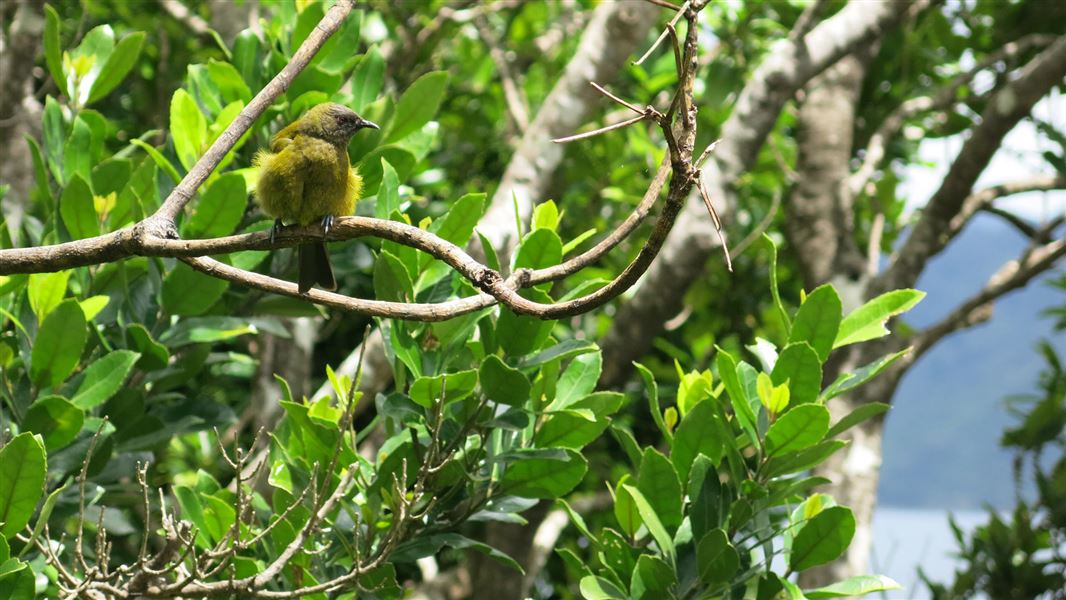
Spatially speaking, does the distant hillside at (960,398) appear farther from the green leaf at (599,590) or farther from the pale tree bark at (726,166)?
the green leaf at (599,590)

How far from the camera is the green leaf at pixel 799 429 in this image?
88.0 inches

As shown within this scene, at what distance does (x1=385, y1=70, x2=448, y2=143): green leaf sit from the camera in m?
3.03

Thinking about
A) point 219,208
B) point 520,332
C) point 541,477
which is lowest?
point 541,477

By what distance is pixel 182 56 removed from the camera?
5.27 metres

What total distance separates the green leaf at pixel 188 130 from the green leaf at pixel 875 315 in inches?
67.2

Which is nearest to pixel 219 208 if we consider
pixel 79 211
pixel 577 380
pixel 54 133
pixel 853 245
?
pixel 79 211

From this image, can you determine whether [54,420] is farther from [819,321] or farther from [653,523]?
[819,321]

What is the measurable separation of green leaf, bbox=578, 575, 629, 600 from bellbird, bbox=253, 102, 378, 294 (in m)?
0.94

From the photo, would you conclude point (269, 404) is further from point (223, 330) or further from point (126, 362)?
point (126, 362)

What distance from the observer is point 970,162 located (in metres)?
4.50

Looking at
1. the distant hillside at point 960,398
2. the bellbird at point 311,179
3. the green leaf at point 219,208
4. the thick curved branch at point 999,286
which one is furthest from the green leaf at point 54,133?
the distant hillside at point 960,398

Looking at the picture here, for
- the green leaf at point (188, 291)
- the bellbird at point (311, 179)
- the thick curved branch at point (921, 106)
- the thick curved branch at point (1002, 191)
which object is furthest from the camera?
the thick curved branch at point (921, 106)

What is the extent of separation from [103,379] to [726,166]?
2.37 m

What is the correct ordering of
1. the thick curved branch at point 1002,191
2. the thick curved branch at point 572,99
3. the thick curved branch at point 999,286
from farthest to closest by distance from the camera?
the thick curved branch at point 1002,191 → the thick curved branch at point 999,286 → the thick curved branch at point 572,99
